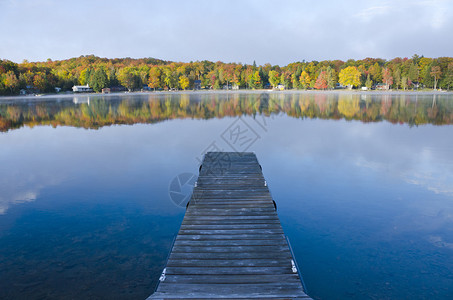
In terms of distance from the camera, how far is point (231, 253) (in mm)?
6035

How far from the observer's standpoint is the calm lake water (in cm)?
678

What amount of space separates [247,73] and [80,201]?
126217 mm

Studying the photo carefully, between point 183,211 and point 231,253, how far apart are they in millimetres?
4592

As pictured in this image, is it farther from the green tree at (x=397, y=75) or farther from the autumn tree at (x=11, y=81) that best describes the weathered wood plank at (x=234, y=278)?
the green tree at (x=397, y=75)

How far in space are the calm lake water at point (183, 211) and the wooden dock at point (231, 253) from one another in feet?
3.91

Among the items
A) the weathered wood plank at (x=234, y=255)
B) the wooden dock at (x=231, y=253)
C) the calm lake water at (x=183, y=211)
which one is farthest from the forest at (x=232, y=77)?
the weathered wood plank at (x=234, y=255)

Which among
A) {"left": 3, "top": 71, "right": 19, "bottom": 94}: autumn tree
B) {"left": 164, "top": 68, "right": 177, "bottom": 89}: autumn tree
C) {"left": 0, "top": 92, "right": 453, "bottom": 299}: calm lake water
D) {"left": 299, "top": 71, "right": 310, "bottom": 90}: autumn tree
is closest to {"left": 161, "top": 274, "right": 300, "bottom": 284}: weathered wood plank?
{"left": 0, "top": 92, "right": 453, "bottom": 299}: calm lake water

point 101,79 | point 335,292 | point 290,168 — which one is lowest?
point 335,292

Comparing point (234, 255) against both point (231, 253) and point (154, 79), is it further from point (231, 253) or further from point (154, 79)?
point (154, 79)

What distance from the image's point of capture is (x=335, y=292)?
6.45 m

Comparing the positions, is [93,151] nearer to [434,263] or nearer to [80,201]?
[80,201]

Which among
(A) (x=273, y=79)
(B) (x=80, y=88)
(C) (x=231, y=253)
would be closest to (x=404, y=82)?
(A) (x=273, y=79)

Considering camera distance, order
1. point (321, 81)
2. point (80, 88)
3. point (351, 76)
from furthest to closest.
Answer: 1. point (321, 81)
2. point (351, 76)
3. point (80, 88)

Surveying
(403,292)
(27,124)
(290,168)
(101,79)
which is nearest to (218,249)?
(403,292)
